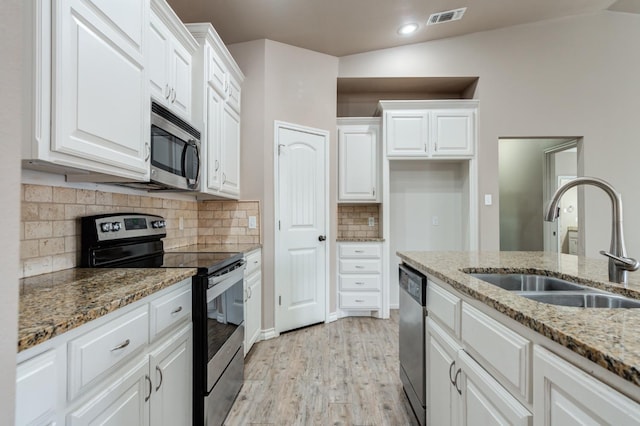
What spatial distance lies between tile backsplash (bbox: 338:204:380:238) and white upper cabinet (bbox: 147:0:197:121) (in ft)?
7.52

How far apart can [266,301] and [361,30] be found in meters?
2.80

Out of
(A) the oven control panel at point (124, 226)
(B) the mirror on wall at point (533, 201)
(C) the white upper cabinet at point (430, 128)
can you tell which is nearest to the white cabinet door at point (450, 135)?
(C) the white upper cabinet at point (430, 128)

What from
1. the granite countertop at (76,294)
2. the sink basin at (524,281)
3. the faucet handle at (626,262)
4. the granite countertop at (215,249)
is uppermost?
the faucet handle at (626,262)

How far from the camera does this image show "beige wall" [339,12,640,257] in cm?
355

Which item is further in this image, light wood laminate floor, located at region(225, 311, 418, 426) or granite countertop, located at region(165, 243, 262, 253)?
granite countertop, located at region(165, 243, 262, 253)

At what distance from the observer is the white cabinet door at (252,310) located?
2461 millimetres

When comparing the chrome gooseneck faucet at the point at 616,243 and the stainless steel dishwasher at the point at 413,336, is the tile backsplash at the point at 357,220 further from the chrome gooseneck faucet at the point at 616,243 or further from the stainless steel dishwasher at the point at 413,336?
the chrome gooseneck faucet at the point at 616,243

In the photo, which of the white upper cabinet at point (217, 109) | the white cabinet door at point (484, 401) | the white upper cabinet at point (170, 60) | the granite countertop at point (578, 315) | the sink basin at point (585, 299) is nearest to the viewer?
the granite countertop at point (578, 315)

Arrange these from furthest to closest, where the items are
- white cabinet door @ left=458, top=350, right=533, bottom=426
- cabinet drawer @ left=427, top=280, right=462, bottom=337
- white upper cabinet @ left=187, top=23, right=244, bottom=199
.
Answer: white upper cabinet @ left=187, top=23, right=244, bottom=199 < cabinet drawer @ left=427, top=280, right=462, bottom=337 < white cabinet door @ left=458, top=350, right=533, bottom=426

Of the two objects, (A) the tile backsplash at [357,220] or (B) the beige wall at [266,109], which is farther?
(A) the tile backsplash at [357,220]

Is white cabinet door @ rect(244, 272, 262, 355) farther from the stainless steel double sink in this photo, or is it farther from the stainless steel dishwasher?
the stainless steel double sink

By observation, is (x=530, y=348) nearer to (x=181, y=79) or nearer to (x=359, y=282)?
(x=181, y=79)

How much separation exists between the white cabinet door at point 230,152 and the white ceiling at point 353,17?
0.79 metres

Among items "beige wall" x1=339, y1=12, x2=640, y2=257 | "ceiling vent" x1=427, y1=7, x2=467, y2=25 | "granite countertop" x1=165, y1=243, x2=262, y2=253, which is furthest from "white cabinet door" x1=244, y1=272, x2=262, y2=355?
"ceiling vent" x1=427, y1=7, x2=467, y2=25
